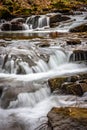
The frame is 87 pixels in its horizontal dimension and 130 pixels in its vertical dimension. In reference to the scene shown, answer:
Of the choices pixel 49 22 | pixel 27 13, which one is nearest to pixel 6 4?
pixel 27 13

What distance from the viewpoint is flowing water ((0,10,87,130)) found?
710 cm

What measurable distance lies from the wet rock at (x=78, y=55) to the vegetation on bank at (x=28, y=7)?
46.0ft

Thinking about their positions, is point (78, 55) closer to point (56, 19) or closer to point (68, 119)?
point (68, 119)

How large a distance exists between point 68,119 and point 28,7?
2459cm

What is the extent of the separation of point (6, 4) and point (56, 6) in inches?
189

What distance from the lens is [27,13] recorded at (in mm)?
26250

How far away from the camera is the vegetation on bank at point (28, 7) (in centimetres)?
2583

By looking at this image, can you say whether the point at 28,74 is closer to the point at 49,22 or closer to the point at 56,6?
the point at 49,22

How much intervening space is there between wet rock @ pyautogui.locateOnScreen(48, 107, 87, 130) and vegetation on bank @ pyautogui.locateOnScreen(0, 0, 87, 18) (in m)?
19.5

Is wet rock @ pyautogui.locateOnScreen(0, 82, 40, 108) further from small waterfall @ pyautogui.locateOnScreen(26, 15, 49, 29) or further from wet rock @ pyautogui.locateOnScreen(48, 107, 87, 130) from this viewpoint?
small waterfall @ pyautogui.locateOnScreen(26, 15, 49, 29)

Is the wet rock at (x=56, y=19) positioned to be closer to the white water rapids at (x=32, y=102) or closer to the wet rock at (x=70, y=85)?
the white water rapids at (x=32, y=102)

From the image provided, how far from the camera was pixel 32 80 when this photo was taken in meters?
9.53

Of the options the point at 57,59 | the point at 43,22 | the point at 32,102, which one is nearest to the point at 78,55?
the point at 57,59

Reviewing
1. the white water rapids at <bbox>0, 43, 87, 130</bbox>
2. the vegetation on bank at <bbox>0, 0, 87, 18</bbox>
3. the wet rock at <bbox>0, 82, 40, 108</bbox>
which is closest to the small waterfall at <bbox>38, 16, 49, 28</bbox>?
the vegetation on bank at <bbox>0, 0, 87, 18</bbox>
